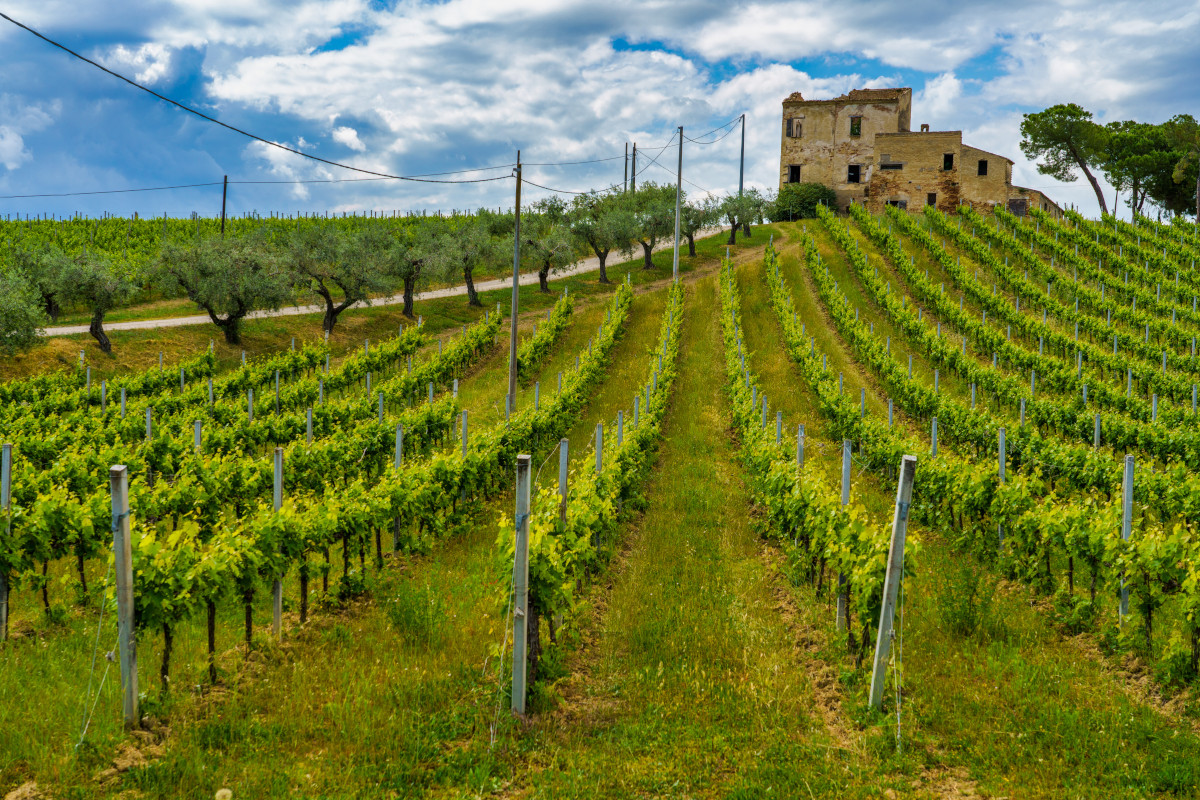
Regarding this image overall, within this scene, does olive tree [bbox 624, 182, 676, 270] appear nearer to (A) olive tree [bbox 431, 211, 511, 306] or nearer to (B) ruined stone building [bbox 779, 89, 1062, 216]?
(A) olive tree [bbox 431, 211, 511, 306]

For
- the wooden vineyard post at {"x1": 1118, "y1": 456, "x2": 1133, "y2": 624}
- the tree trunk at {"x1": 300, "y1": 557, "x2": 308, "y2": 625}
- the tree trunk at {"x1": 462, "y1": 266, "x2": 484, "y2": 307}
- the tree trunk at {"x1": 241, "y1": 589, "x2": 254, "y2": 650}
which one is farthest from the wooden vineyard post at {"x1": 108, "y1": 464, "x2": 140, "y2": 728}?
the tree trunk at {"x1": 462, "y1": 266, "x2": 484, "y2": 307}

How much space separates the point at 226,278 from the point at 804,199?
44323 millimetres

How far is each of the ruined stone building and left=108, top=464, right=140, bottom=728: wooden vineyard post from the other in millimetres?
60438

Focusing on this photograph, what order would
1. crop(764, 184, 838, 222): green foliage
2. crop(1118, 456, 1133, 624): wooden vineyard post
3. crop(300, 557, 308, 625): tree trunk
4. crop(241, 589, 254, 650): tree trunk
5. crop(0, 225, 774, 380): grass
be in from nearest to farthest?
crop(241, 589, 254, 650): tree trunk
crop(300, 557, 308, 625): tree trunk
crop(1118, 456, 1133, 624): wooden vineyard post
crop(0, 225, 774, 380): grass
crop(764, 184, 838, 222): green foliage

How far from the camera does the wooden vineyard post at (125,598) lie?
6.79m

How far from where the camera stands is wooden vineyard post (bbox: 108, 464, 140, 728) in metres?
6.79

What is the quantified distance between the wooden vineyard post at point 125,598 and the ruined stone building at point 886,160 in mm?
60438

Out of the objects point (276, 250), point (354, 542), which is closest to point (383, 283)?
point (276, 250)

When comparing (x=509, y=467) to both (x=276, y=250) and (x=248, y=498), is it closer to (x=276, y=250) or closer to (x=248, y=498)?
(x=248, y=498)

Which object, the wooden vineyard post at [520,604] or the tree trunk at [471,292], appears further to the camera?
the tree trunk at [471,292]

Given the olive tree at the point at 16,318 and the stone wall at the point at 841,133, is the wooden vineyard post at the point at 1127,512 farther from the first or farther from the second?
the stone wall at the point at 841,133

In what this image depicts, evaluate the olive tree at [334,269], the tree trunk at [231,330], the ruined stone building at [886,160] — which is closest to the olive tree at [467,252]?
the olive tree at [334,269]

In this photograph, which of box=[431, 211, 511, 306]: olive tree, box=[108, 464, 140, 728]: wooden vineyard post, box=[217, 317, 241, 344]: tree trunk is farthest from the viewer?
box=[431, 211, 511, 306]: olive tree

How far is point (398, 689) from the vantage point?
7770mm
